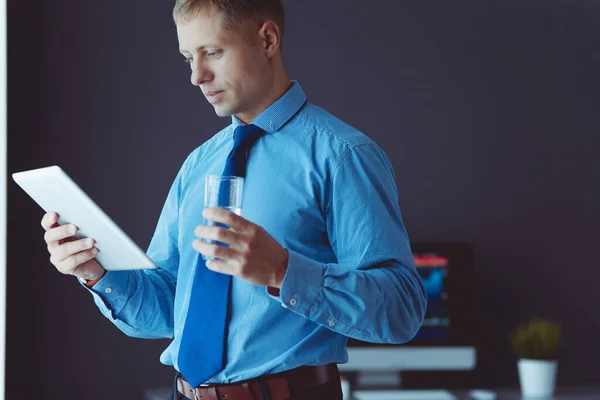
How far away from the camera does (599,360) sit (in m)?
3.72

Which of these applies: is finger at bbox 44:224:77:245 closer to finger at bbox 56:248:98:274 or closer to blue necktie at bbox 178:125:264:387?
finger at bbox 56:248:98:274

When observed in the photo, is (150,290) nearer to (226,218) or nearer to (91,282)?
(91,282)

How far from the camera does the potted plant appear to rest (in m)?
3.36

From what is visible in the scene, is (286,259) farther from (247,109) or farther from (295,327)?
(247,109)

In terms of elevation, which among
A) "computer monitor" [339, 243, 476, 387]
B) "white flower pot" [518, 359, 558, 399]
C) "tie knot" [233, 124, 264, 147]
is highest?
"tie knot" [233, 124, 264, 147]

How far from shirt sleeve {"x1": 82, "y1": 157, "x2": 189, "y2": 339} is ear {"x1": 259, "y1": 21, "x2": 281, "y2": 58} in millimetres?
357

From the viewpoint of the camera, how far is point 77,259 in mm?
1407

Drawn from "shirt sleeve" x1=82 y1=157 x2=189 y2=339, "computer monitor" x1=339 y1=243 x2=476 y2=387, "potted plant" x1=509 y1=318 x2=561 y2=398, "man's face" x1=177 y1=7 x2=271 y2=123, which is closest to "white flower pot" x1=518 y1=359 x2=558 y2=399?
"potted plant" x1=509 y1=318 x2=561 y2=398

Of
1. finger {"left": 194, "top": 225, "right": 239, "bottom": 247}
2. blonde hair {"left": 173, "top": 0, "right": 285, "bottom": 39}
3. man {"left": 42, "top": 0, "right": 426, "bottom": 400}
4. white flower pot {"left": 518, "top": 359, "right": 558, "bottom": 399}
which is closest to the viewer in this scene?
finger {"left": 194, "top": 225, "right": 239, "bottom": 247}

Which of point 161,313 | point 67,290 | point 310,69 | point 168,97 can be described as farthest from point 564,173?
point 161,313

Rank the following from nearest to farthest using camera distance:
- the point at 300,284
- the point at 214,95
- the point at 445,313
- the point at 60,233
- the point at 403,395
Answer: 1. the point at 300,284
2. the point at 60,233
3. the point at 214,95
4. the point at 403,395
5. the point at 445,313

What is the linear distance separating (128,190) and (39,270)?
0.52 meters

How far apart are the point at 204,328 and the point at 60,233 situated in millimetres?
319

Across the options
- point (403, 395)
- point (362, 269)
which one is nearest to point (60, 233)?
point (362, 269)
